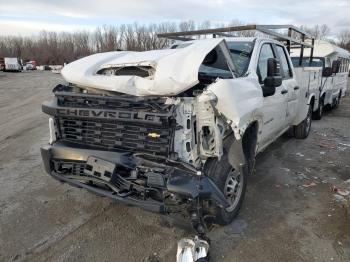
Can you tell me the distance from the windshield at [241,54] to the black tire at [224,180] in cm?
120

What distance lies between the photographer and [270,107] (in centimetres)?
470

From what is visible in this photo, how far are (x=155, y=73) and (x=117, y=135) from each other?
2.36ft

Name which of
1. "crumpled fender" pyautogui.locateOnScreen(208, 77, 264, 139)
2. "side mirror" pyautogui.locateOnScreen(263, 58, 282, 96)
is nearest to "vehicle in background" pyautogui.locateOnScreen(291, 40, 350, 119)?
"side mirror" pyautogui.locateOnScreen(263, 58, 282, 96)

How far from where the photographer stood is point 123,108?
3.30 meters

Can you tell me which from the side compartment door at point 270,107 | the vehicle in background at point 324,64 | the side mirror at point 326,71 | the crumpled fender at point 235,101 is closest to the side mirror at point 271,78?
the side compartment door at point 270,107

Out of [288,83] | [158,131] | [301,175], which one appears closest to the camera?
[158,131]

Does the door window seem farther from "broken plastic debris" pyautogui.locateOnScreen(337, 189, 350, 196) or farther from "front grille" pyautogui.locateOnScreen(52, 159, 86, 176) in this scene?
"front grille" pyautogui.locateOnScreen(52, 159, 86, 176)

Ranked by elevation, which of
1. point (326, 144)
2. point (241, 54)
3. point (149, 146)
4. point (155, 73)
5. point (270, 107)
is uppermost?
point (241, 54)

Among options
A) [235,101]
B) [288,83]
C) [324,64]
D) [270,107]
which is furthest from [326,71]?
[235,101]

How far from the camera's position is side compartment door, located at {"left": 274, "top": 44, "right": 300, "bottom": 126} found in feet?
18.1

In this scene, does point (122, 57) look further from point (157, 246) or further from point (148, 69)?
point (157, 246)

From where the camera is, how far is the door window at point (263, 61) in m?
4.48

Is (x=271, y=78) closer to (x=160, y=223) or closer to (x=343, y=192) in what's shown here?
(x=343, y=192)

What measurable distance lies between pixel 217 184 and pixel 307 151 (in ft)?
13.5
